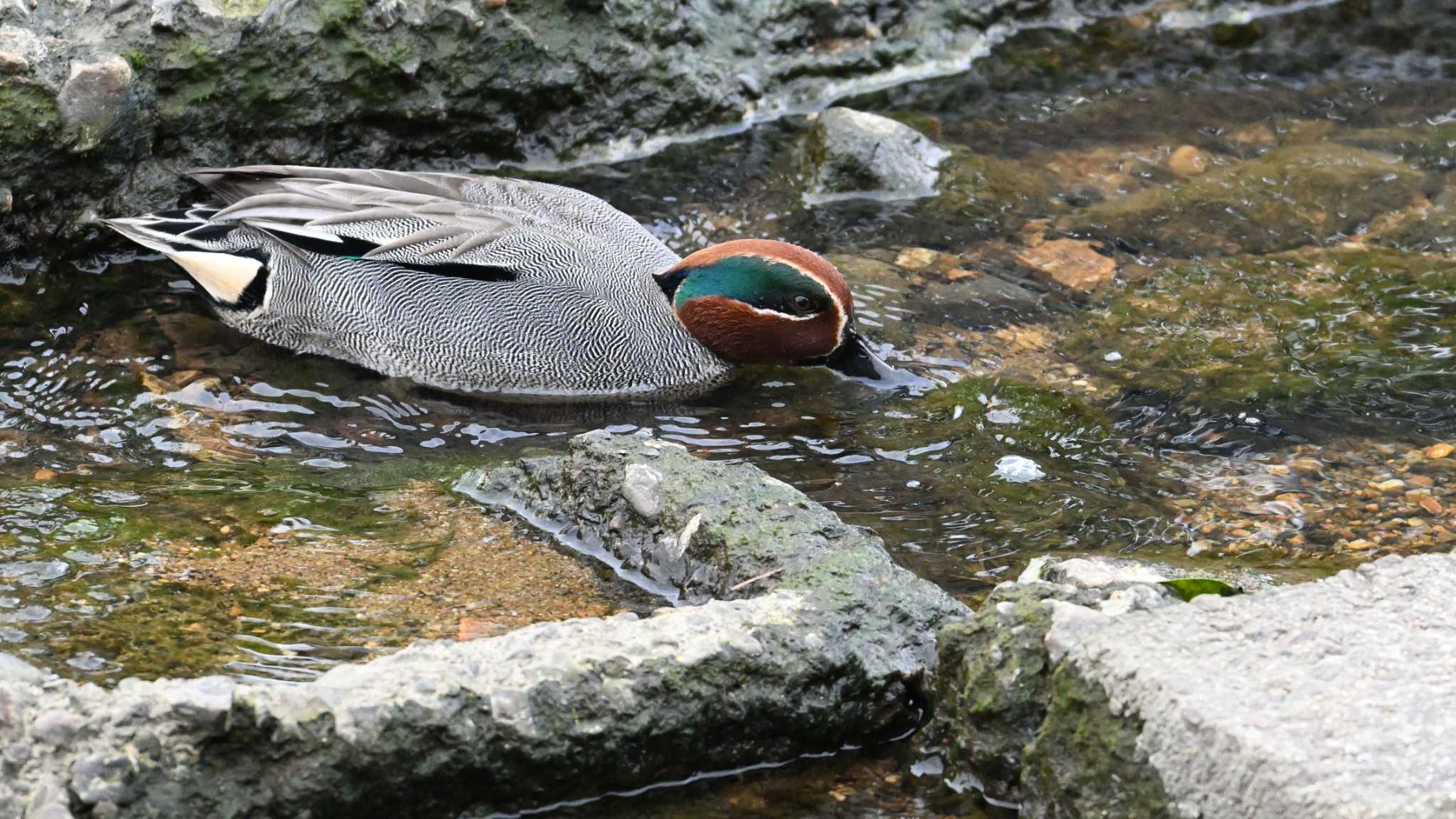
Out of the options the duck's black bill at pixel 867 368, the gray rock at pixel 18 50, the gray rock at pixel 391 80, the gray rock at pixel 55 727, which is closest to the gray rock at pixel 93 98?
the gray rock at pixel 391 80

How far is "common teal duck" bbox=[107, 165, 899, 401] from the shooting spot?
5723 mm

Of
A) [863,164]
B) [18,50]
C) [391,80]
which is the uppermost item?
[18,50]

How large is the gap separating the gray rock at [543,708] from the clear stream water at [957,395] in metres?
0.19

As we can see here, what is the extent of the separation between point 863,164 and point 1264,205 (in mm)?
1785

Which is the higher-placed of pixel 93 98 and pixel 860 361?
pixel 93 98

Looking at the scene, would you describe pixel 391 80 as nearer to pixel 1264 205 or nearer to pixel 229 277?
pixel 229 277

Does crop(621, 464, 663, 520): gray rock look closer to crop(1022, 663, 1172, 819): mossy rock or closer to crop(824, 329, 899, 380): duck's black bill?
crop(1022, 663, 1172, 819): mossy rock

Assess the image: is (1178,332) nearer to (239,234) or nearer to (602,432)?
(602,432)

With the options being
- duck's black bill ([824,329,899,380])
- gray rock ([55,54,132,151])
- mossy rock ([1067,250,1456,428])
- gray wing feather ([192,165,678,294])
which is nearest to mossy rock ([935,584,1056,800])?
mossy rock ([1067,250,1456,428])

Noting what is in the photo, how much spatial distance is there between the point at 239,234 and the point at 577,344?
1402mm

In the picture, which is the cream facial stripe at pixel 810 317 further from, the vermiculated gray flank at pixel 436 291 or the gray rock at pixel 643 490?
the gray rock at pixel 643 490

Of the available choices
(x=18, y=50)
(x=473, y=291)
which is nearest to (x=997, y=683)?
(x=473, y=291)

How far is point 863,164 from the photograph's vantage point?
684cm

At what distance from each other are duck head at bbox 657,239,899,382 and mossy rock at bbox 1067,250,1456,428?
88 centimetres
